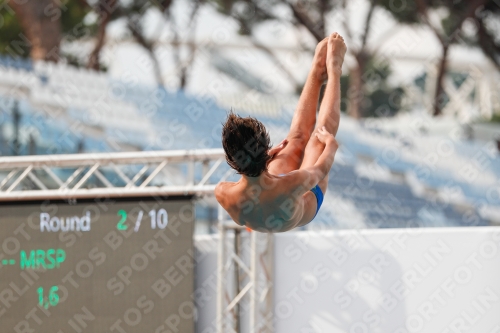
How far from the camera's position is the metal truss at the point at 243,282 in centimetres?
525

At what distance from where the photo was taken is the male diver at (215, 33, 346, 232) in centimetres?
283

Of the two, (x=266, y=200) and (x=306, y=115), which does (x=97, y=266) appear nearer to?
(x=306, y=115)

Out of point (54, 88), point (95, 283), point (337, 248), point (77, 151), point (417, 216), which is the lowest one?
point (417, 216)

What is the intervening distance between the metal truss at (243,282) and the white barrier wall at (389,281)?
0.09m

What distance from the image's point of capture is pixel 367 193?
1201 centimetres

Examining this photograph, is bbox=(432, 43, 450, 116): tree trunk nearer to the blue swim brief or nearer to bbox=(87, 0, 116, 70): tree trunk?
bbox=(87, 0, 116, 70): tree trunk

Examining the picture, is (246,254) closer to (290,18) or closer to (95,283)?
(95,283)

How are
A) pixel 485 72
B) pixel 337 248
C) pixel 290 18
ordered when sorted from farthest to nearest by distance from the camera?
pixel 485 72 < pixel 290 18 < pixel 337 248

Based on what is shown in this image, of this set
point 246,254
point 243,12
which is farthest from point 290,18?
point 246,254

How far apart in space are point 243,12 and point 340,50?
13.2 m

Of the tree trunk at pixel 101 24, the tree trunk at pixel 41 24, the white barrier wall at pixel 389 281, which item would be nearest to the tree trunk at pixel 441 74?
the tree trunk at pixel 101 24

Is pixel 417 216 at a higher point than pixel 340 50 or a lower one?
lower

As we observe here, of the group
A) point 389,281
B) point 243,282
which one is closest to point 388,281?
point 389,281

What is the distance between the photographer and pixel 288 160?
347 centimetres
